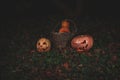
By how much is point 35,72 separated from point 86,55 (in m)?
1.27

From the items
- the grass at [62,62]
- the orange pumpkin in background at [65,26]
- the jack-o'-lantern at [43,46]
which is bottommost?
the grass at [62,62]

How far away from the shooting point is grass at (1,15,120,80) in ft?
17.6

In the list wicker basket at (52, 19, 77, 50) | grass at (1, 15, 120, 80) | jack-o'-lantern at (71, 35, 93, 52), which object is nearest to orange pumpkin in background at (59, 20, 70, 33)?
wicker basket at (52, 19, 77, 50)

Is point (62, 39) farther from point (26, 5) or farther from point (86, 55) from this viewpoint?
point (26, 5)

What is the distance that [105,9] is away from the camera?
30.6 feet

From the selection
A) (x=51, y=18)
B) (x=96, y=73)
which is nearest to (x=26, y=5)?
(x=51, y=18)

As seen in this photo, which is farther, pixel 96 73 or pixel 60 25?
pixel 60 25

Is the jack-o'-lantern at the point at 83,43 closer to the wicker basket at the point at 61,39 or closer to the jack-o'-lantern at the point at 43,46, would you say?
the wicker basket at the point at 61,39

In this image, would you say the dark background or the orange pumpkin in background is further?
the dark background

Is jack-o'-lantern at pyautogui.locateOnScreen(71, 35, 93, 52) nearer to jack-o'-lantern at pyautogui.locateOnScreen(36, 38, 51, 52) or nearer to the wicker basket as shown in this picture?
the wicker basket

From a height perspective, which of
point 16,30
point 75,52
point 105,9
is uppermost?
point 105,9

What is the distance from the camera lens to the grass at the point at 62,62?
17.6 feet

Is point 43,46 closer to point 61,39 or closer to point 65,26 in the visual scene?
point 61,39

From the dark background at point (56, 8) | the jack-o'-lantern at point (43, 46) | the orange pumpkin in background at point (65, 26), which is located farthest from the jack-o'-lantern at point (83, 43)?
the dark background at point (56, 8)
